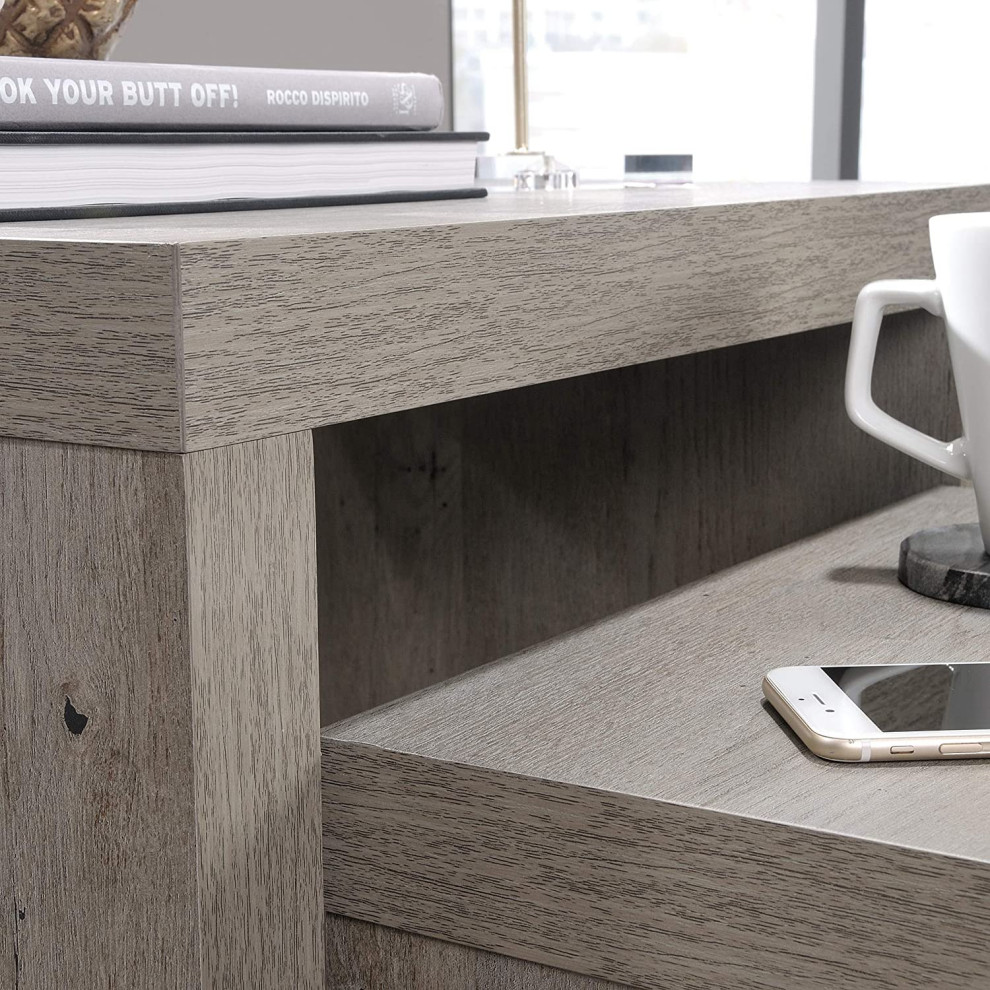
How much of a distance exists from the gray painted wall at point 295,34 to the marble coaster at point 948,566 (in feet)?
1.97

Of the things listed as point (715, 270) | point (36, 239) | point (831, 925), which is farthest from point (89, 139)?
point (831, 925)

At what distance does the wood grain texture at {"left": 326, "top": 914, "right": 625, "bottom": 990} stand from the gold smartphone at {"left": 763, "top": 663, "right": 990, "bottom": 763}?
0.32 feet

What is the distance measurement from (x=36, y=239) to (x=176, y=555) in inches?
3.5

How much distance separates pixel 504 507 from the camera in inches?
38.1

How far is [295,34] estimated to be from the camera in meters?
1.11

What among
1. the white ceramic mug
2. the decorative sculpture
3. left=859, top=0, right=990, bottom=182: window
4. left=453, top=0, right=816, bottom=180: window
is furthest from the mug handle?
left=859, top=0, right=990, bottom=182: window

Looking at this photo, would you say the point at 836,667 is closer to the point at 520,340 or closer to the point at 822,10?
the point at 520,340

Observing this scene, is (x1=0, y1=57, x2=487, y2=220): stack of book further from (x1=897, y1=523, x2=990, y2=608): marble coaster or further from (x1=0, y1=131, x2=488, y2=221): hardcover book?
(x1=897, y1=523, x2=990, y2=608): marble coaster

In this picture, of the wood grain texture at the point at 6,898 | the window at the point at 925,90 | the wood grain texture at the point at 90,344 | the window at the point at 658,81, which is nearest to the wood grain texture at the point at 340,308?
the wood grain texture at the point at 90,344

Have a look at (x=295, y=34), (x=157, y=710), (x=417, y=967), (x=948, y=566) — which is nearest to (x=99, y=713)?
(x=157, y=710)

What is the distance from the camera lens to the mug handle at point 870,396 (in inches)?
25.0

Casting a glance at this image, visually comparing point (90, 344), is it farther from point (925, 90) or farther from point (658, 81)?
point (925, 90)

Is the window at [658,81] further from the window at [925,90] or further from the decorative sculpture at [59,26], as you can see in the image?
the decorative sculpture at [59,26]

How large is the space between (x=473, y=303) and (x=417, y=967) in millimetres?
206
